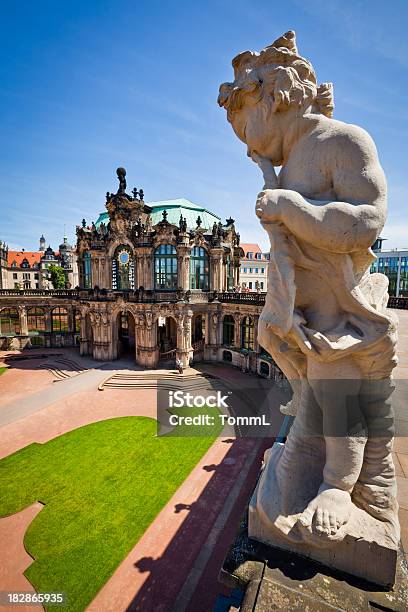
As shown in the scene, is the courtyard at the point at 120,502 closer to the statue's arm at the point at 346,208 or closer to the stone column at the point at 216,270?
the statue's arm at the point at 346,208

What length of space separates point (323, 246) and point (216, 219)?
39.1 meters

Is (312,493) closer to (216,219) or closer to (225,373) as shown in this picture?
(225,373)

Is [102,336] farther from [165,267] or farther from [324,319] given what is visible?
[324,319]

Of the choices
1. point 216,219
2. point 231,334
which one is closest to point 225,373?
point 231,334

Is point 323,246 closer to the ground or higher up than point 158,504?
higher up

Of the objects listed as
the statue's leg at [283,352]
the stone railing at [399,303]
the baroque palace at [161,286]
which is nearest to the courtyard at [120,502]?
the statue's leg at [283,352]

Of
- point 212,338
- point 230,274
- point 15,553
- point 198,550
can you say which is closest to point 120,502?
point 15,553

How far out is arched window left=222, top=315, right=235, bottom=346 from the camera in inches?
1320

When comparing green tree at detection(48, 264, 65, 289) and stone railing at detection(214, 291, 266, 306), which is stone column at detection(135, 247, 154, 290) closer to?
stone railing at detection(214, 291, 266, 306)

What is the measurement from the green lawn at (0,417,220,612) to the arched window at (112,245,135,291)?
58.2ft

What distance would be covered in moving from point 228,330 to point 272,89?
30.2m

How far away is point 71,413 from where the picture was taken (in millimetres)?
21781

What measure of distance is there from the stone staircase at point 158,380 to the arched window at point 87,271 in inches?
519

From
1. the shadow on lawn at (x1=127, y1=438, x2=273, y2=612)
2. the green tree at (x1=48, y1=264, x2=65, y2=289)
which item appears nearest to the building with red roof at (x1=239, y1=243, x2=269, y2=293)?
the green tree at (x1=48, y1=264, x2=65, y2=289)
